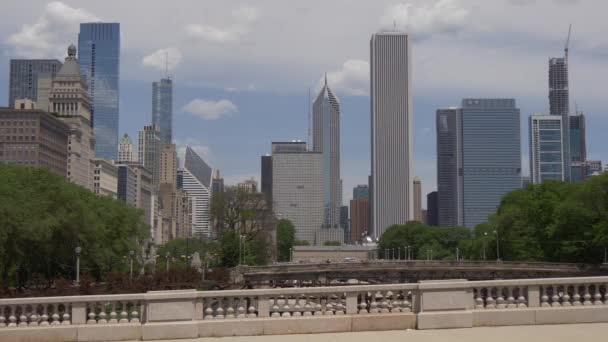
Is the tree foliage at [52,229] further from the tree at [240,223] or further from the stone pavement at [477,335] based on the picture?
the stone pavement at [477,335]

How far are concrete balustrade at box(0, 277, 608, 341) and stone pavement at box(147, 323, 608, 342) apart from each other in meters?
0.36

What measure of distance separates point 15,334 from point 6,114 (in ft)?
566

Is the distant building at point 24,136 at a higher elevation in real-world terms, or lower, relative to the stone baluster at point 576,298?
higher

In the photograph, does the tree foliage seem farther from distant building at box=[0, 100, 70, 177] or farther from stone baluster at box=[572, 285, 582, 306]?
distant building at box=[0, 100, 70, 177]

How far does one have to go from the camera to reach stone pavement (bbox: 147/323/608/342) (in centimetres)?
1869

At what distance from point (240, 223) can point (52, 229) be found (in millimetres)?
49726

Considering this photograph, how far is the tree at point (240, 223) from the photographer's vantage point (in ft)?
342

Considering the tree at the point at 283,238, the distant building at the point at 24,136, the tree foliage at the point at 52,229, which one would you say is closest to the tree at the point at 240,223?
the tree foliage at the point at 52,229

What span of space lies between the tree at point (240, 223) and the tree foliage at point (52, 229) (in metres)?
21.8

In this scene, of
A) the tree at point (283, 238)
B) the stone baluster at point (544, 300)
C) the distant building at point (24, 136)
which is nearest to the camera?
the stone baluster at point (544, 300)

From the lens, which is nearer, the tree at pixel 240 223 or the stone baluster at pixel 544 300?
the stone baluster at pixel 544 300

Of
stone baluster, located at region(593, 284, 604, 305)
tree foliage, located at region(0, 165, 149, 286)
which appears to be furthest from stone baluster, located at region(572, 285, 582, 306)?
tree foliage, located at region(0, 165, 149, 286)

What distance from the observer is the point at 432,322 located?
20266 mm

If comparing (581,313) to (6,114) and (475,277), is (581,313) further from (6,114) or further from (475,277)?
(6,114)
